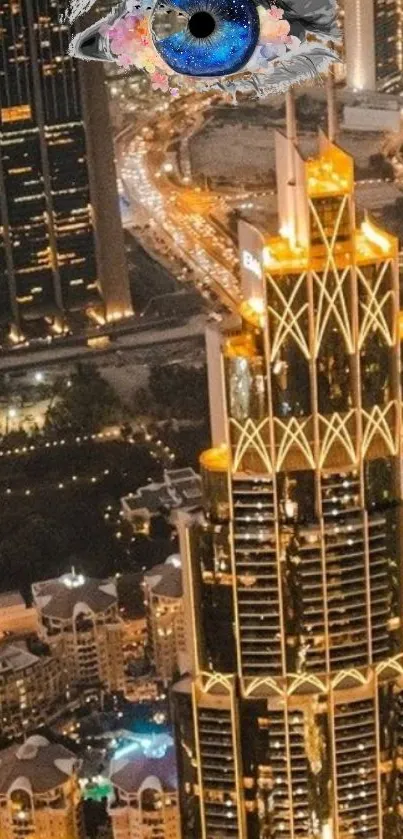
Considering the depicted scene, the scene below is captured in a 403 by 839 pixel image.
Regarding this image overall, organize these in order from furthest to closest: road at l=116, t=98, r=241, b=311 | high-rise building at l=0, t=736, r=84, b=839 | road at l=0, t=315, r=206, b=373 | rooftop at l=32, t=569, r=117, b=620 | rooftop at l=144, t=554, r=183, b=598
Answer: road at l=116, t=98, r=241, b=311 < road at l=0, t=315, r=206, b=373 < rooftop at l=32, t=569, r=117, b=620 < rooftop at l=144, t=554, r=183, b=598 < high-rise building at l=0, t=736, r=84, b=839

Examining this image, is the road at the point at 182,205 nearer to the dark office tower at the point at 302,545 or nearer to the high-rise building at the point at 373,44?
the high-rise building at the point at 373,44

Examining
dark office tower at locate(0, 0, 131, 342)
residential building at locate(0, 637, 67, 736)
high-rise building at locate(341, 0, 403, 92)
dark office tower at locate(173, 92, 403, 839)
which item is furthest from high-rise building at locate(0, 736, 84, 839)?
high-rise building at locate(341, 0, 403, 92)

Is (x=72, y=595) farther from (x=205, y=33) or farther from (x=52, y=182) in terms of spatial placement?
(x=205, y=33)

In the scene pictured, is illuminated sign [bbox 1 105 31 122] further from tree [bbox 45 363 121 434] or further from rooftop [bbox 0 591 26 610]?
rooftop [bbox 0 591 26 610]

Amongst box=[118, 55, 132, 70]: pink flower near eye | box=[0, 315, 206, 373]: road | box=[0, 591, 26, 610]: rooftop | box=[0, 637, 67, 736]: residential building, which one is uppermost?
box=[118, 55, 132, 70]: pink flower near eye

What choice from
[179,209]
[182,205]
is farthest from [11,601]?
[182,205]

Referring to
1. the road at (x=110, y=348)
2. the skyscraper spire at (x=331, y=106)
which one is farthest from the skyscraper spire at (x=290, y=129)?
the road at (x=110, y=348)
